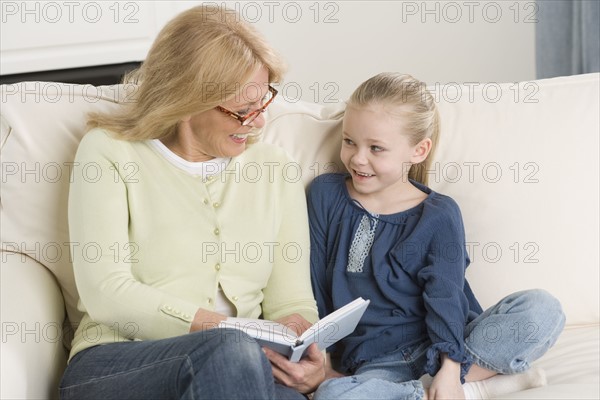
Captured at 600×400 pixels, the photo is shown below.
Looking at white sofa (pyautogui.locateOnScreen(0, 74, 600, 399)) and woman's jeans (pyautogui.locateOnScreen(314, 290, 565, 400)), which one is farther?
white sofa (pyautogui.locateOnScreen(0, 74, 600, 399))

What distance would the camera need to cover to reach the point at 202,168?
74.5 inches

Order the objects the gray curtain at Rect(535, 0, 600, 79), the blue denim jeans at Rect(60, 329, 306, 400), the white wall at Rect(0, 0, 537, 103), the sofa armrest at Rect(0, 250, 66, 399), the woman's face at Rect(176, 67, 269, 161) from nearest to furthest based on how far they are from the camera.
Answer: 1. the blue denim jeans at Rect(60, 329, 306, 400)
2. the sofa armrest at Rect(0, 250, 66, 399)
3. the woman's face at Rect(176, 67, 269, 161)
4. the gray curtain at Rect(535, 0, 600, 79)
5. the white wall at Rect(0, 0, 537, 103)

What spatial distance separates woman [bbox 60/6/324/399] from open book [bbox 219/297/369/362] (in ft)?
0.15

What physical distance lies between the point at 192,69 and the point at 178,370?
2.02 ft

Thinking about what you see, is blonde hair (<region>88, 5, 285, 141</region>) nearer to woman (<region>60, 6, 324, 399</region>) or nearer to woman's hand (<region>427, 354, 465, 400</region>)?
woman (<region>60, 6, 324, 399</region>)

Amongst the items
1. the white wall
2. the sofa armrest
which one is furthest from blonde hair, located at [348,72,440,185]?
the white wall

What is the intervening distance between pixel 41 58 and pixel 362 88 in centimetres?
201

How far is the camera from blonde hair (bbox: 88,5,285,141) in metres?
1.78

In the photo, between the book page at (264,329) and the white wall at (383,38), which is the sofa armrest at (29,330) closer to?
the book page at (264,329)

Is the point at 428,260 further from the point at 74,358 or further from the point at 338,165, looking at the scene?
the point at 74,358

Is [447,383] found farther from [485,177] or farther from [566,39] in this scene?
[566,39]

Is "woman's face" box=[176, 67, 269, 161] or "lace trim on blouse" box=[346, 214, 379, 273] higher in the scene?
"woman's face" box=[176, 67, 269, 161]

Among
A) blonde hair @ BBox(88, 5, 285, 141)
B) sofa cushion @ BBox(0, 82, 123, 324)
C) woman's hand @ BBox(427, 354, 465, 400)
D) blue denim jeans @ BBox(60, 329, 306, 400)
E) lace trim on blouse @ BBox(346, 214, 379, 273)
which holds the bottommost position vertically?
woman's hand @ BBox(427, 354, 465, 400)

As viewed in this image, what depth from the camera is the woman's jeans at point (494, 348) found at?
1751 mm
